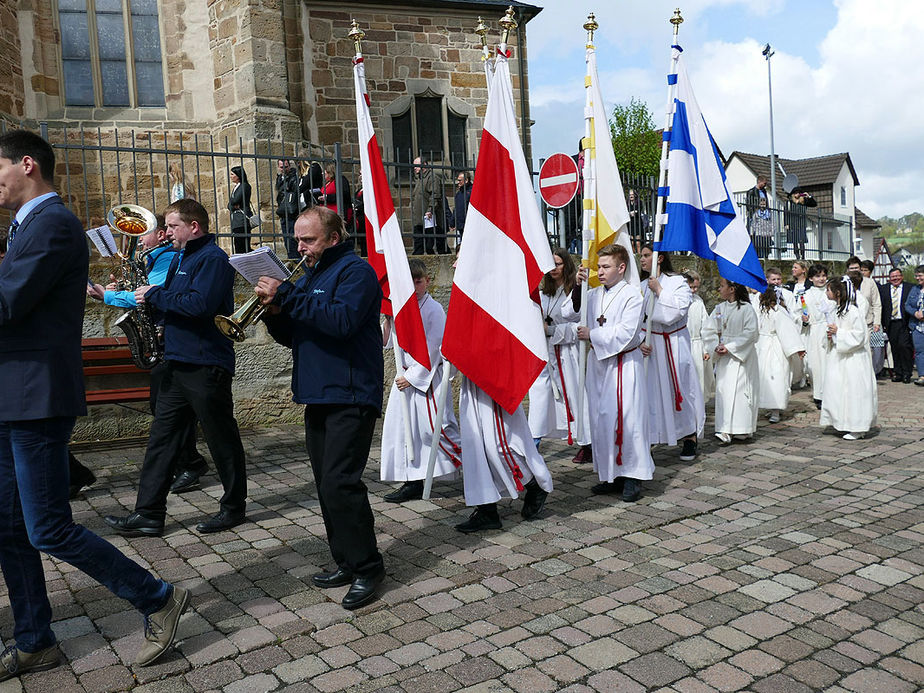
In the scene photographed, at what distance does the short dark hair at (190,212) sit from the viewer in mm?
5262

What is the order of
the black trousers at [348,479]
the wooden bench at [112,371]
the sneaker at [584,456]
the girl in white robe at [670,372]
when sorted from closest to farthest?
the black trousers at [348,479] → the girl in white robe at [670,372] → the sneaker at [584,456] → the wooden bench at [112,371]

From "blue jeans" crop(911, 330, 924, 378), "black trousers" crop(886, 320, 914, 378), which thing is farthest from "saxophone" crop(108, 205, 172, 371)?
"black trousers" crop(886, 320, 914, 378)

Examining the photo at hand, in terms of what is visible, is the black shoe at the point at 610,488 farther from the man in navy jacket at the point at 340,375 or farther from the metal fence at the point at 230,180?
the metal fence at the point at 230,180

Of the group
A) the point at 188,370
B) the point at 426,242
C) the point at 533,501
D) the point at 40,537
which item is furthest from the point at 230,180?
the point at 40,537

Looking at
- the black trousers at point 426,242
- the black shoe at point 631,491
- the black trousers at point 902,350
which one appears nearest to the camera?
the black shoe at point 631,491

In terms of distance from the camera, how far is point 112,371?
818 cm

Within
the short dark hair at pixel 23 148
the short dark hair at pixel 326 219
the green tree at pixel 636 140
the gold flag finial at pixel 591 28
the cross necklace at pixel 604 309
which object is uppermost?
the green tree at pixel 636 140

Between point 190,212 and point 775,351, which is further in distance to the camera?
point 775,351

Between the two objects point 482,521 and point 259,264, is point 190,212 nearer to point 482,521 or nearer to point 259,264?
point 259,264

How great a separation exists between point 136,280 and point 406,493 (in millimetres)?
2500

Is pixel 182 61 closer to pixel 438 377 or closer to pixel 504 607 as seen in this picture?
pixel 438 377

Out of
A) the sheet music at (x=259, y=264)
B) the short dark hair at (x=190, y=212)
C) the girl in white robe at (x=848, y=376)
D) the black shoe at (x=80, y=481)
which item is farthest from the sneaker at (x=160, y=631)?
the girl in white robe at (x=848, y=376)

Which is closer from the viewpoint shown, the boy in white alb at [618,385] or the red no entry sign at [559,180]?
the boy in white alb at [618,385]

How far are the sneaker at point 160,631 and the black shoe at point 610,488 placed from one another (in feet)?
11.5
